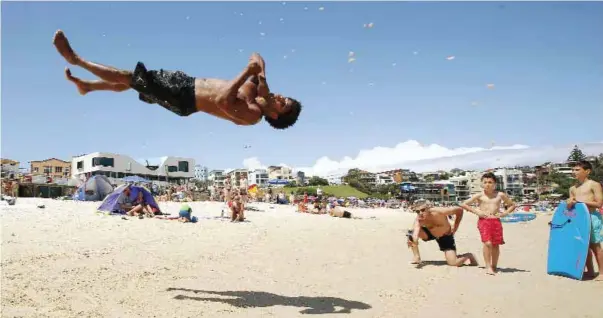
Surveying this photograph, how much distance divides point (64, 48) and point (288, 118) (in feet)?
8.69

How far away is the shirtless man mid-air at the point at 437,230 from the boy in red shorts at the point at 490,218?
53cm

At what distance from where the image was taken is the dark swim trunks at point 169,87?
4.90 m

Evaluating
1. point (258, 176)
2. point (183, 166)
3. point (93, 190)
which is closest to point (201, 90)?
point (93, 190)

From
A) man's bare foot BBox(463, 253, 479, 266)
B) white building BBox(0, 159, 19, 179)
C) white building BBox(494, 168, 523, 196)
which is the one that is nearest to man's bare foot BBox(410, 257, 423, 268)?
man's bare foot BBox(463, 253, 479, 266)

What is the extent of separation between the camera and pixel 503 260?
8.59 metres

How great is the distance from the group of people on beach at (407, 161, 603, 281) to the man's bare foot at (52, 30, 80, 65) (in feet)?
18.3

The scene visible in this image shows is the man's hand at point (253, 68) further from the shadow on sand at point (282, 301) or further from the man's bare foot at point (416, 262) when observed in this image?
the man's bare foot at point (416, 262)

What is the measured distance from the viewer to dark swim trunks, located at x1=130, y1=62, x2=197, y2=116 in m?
4.90

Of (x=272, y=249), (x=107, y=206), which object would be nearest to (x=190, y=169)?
(x=107, y=206)

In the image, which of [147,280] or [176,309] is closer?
[176,309]

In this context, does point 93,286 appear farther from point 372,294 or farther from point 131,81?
point 372,294

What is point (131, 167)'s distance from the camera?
7519 centimetres

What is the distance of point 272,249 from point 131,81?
4.93 metres

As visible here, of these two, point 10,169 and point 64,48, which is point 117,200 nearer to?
point 64,48
